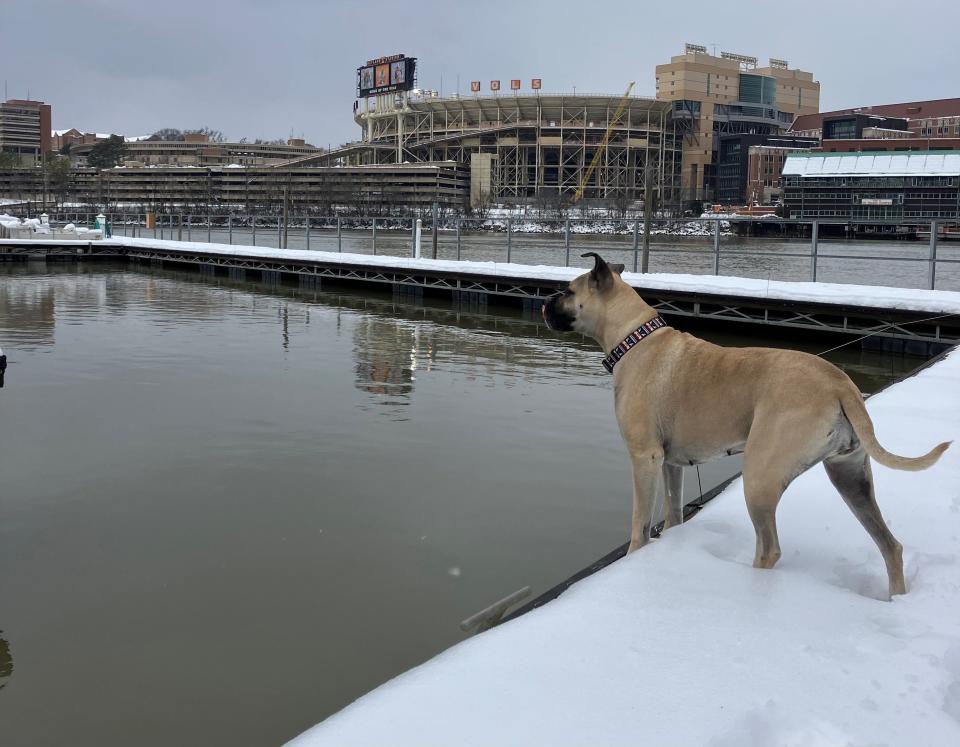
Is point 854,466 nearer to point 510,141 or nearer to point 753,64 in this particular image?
point 510,141

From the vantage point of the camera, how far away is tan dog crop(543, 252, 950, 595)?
3389 mm

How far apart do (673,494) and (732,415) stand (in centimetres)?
78

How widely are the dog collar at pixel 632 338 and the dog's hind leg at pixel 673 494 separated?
0.55m

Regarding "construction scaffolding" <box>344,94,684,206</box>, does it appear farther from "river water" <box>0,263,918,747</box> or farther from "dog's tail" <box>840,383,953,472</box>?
"dog's tail" <box>840,383,953,472</box>

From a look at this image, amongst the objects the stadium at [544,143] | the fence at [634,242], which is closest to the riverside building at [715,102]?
the stadium at [544,143]

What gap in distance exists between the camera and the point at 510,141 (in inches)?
5059

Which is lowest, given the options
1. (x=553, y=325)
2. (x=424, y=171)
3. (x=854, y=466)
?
(x=854, y=466)

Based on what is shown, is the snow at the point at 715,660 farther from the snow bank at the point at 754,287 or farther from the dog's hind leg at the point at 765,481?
the snow bank at the point at 754,287

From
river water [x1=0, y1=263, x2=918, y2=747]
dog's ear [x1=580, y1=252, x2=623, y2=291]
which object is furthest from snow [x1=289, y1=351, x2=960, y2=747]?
dog's ear [x1=580, y1=252, x2=623, y2=291]

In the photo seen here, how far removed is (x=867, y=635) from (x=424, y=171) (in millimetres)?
127400

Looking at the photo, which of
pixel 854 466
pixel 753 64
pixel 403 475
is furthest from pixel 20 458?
pixel 753 64

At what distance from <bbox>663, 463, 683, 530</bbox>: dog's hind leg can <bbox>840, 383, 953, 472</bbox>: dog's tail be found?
1026mm

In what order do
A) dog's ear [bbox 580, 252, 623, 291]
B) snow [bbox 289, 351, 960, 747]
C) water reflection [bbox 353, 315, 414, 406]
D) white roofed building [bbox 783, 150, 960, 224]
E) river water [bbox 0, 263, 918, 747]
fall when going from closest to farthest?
snow [bbox 289, 351, 960, 747]
river water [bbox 0, 263, 918, 747]
dog's ear [bbox 580, 252, 623, 291]
water reflection [bbox 353, 315, 414, 406]
white roofed building [bbox 783, 150, 960, 224]

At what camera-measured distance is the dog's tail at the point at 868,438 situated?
331cm
